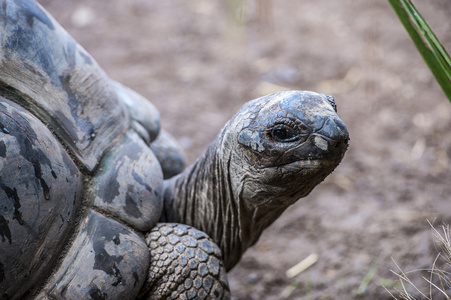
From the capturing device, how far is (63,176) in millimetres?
1583

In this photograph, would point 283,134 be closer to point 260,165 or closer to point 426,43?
point 260,165

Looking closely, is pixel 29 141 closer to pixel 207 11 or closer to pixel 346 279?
pixel 346 279

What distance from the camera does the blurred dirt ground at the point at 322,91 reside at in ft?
8.98

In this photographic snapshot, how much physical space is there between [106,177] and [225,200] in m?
0.47

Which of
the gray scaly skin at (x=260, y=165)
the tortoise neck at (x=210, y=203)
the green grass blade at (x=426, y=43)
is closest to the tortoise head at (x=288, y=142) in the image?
the gray scaly skin at (x=260, y=165)

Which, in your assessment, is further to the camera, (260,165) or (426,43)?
(260,165)

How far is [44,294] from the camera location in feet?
5.16

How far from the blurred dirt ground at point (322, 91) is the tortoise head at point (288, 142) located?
35cm

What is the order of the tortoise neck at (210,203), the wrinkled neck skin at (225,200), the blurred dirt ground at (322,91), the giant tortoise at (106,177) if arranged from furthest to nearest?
the blurred dirt ground at (322,91), the tortoise neck at (210,203), the wrinkled neck skin at (225,200), the giant tortoise at (106,177)

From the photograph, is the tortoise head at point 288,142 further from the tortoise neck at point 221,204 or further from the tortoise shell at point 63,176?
the tortoise shell at point 63,176

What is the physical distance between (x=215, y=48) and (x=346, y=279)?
113 inches

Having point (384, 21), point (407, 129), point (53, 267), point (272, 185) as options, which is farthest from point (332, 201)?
point (384, 21)

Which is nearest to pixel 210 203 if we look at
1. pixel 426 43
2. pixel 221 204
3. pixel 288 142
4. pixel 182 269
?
pixel 221 204

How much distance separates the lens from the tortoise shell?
4.90 ft
